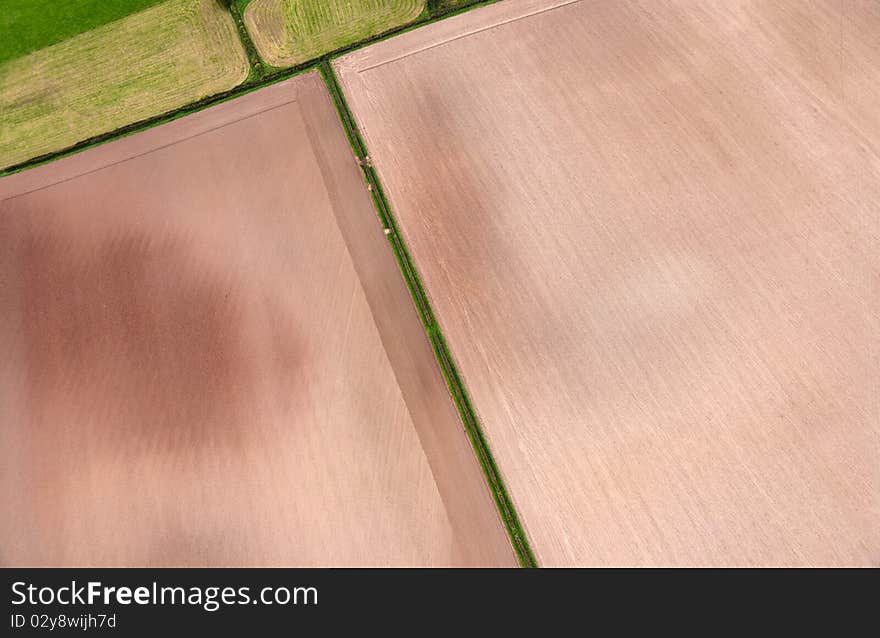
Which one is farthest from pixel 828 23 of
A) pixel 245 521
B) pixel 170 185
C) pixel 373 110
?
pixel 245 521

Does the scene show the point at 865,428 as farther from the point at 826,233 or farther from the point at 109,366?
the point at 109,366

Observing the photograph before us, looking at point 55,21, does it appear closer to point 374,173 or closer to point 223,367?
point 374,173

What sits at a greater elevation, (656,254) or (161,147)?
(161,147)
